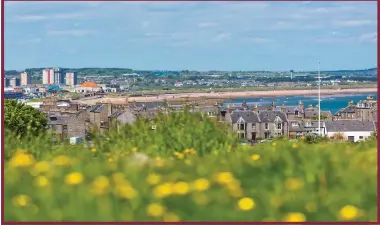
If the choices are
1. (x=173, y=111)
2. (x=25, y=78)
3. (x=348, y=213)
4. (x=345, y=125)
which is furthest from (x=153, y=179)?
(x=345, y=125)

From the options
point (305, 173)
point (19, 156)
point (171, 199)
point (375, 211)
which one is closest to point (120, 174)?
point (171, 199)

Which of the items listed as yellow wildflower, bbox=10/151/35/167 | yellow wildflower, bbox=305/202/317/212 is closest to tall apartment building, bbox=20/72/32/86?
yellow wildflower, bbox=10/151/35/167

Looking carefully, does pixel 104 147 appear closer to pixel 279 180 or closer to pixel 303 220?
pixel 279 180

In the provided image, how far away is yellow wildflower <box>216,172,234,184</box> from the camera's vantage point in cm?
402

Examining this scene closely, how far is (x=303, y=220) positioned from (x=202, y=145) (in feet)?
5.18

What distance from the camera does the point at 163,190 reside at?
3840mm

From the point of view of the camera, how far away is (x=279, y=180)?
407 centimetres

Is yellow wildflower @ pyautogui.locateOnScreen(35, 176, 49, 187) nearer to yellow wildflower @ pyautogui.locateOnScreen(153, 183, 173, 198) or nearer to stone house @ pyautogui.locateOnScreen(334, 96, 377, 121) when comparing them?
yellow wildflower @ pyautogui.locateOnScreen(153, 183, 173, 198)

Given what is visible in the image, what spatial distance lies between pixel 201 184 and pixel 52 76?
6.87 meters

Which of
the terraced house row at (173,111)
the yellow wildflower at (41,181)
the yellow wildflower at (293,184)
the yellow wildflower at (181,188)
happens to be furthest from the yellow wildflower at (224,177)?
the terraced house row at (173,111)

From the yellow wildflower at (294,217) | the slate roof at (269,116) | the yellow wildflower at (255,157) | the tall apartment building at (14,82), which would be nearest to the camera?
the yellow wildflower at (294,217)

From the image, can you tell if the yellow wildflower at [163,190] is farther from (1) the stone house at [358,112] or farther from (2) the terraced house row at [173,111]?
(1) the stone house at [358,112]

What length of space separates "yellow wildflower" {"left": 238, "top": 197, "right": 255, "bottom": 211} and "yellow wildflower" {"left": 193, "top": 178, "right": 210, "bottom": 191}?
0.25 metres

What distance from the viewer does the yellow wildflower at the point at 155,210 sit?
356 centimetres
